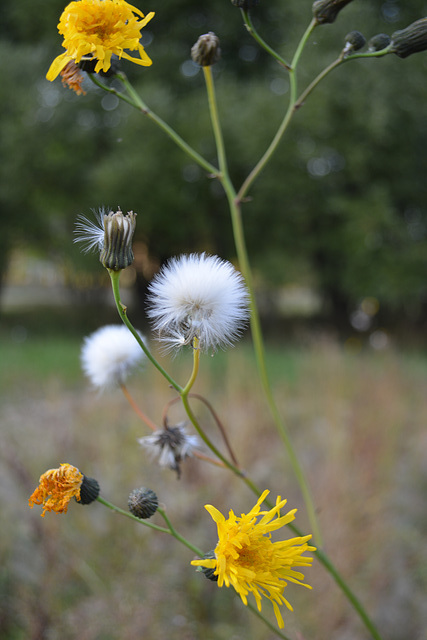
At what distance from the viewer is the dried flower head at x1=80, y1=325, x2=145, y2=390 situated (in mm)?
686

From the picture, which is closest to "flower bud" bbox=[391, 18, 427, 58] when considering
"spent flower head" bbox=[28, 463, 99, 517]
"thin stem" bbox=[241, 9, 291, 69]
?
"thin stem" bbox=[241, 9, 291, 69]

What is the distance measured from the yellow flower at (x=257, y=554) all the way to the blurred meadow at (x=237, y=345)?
1.27 ft

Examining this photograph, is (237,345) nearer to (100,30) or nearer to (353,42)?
(353,42)

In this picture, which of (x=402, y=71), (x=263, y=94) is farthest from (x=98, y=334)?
(x=263, y=94)

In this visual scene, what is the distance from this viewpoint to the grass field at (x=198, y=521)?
6.06 feet

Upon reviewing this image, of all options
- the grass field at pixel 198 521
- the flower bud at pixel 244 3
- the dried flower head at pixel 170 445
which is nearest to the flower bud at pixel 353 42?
the flower bud at pixel 244 3

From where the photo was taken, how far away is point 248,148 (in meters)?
8.24

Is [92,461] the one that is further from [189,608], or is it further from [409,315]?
[409,315]

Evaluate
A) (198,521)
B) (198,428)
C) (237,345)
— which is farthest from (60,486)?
(237,345)

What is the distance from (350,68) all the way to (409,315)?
4.76m

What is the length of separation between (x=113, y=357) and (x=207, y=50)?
384 millimetres

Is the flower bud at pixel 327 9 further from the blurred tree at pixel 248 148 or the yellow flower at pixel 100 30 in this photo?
the blurred tree at pixel 248 148

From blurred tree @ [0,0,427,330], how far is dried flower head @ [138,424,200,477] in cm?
676

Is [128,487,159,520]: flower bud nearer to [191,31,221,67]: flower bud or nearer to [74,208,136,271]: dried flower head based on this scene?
[74,208,136,271]: dried flower head
